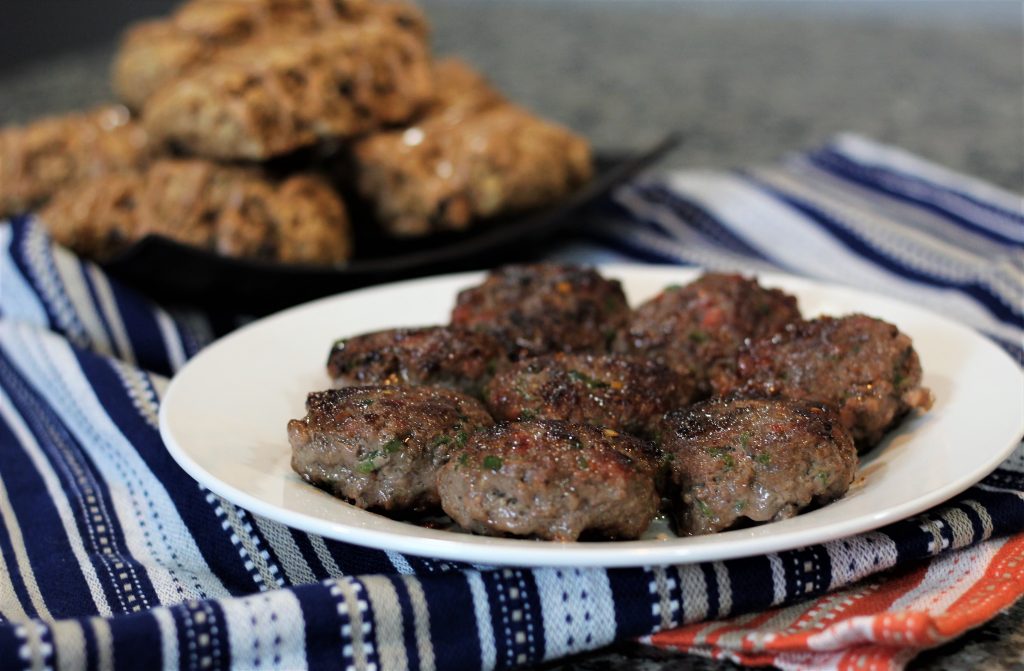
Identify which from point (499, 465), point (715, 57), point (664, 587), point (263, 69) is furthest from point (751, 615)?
point (715, 57)

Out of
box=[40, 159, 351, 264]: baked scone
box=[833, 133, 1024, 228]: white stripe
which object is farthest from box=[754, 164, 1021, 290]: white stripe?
box=[40, 159, 351, 264]: baked scone

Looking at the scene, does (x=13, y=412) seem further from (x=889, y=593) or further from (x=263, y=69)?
(x=889, y=593)

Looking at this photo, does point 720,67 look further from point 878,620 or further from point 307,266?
point 878,620

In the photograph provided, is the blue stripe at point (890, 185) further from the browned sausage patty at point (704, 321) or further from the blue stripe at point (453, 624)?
the blue stripe at point (453, 624)

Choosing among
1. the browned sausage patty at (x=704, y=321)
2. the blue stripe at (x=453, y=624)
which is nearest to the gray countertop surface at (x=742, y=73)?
the browned sausage patty at (x=704, y=321)

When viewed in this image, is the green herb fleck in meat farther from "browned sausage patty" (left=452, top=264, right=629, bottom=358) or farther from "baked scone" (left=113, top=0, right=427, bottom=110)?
"baked scone" (left=113, top=0, right=427, bottom=110)

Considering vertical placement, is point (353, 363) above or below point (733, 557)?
below

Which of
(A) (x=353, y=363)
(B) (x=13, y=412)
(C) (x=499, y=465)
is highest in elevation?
(C) (x=499, y=465)
